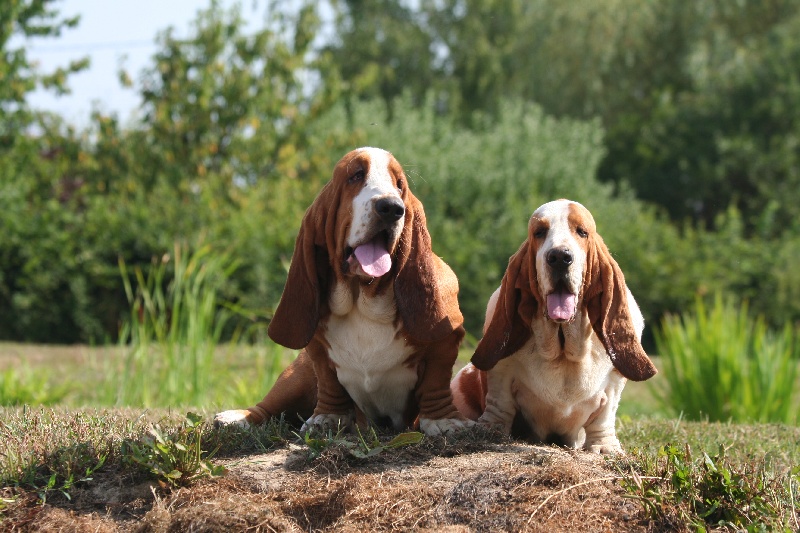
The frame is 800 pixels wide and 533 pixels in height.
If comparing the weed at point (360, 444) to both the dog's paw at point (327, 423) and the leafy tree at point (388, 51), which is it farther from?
the leafy tree at point (388, 51)

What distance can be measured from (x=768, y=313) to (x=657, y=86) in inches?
672

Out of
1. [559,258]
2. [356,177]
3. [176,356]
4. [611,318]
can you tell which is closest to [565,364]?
[611,318]

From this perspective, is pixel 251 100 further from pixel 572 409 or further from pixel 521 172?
pixel 572 409

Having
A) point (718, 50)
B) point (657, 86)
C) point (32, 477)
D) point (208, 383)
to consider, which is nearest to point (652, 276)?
point (208, 383)

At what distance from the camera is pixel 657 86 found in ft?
103

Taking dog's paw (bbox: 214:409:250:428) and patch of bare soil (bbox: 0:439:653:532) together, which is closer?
patch of bare soil (bbox: 0:439:653:532)

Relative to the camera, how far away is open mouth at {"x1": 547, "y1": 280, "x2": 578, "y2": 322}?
413 centimetres

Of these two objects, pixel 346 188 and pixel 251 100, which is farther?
pixel 251 100

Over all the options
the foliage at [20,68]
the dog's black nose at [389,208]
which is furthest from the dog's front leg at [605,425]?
the foliage at [20,68]

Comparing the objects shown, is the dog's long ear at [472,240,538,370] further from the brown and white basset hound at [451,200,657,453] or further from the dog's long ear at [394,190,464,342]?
the dog's long ear at [394,190,464,342]

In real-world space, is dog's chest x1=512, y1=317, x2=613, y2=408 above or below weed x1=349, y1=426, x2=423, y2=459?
above

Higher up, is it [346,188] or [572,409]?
[346,188]

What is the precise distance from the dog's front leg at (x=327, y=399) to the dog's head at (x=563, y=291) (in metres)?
0.71

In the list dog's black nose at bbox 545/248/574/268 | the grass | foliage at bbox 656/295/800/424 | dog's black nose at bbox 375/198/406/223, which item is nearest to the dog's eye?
dog's black nose at bbox 375/198/406/223
